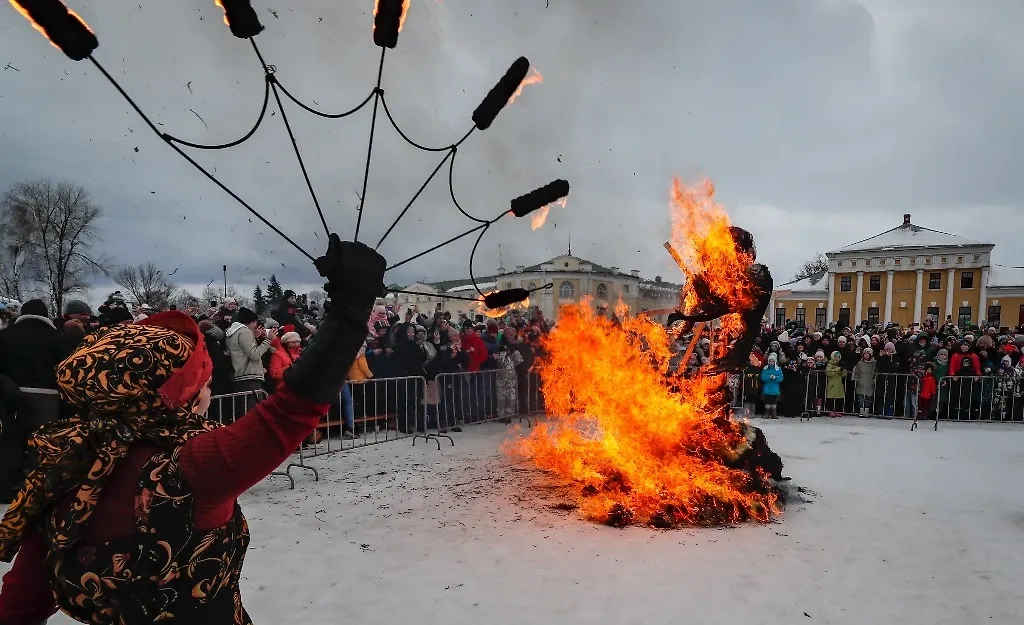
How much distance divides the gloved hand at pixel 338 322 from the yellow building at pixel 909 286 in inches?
2403

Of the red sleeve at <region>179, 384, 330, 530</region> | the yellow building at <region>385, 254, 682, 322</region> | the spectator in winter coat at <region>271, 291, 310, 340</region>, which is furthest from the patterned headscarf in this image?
the spectator in winter coat at <region>271, 291, 310, 340</region>

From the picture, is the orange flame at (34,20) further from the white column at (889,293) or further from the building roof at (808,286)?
the white column at (889,293)

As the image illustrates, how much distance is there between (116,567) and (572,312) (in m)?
7.28

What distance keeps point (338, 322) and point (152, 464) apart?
644mm

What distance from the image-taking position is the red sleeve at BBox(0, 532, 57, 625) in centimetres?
Result: 169

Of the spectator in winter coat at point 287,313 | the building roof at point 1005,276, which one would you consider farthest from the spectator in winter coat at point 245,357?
the building roof at point 1005,276

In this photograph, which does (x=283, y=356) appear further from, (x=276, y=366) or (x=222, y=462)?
(x=222, y=462)

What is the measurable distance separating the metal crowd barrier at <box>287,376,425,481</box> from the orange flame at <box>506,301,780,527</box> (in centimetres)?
375

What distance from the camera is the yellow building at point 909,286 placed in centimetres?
5712

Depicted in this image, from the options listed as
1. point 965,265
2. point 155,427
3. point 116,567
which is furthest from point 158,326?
point 965,265

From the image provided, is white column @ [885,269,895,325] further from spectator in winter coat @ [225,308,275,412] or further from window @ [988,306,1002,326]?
spectator in winter coat @ [225,308,275,412]

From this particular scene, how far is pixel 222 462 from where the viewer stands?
4.94 feet

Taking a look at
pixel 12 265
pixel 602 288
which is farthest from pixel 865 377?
pixel 12 265

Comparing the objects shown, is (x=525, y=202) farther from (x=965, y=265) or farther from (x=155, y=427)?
(x=965, y=265)
